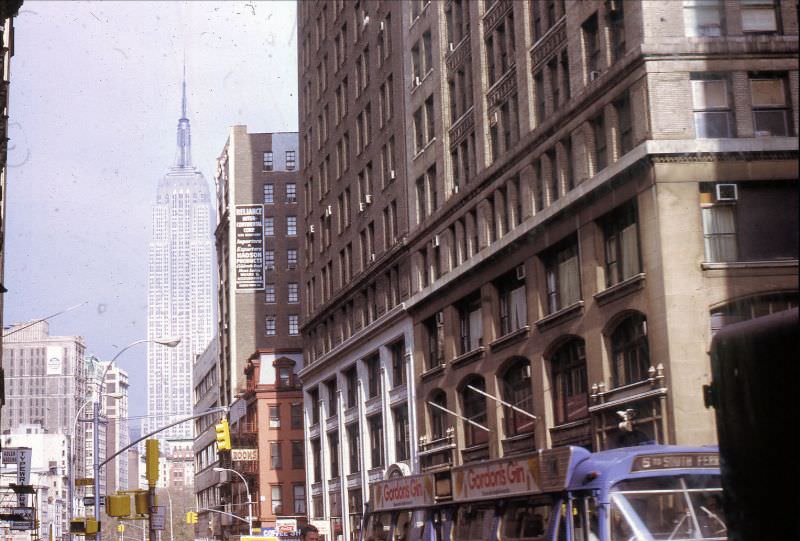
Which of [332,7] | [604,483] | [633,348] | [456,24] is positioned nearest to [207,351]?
[332,7]

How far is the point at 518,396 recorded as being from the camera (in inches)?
1820

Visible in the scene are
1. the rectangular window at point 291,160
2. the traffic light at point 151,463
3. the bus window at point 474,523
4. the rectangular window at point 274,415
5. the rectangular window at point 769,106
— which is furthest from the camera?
the rectangular window at point 291,160

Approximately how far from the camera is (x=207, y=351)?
491 feet

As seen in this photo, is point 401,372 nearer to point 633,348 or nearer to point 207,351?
point 633,348

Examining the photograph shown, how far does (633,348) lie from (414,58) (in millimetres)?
27836

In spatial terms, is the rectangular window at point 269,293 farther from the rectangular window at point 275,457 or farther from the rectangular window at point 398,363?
the rectangular window at point 398,363

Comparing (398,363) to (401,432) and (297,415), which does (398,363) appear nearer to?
(401,432)

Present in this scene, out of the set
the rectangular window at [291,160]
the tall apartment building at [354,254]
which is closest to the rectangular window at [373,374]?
the tall apartment building at [354,254]

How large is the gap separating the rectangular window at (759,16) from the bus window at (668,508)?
2435 centimetres

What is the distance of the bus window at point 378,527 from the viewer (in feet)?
73.4

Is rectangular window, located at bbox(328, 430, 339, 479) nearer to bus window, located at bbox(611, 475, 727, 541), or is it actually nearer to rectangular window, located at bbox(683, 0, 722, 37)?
rectangular window, located at bbox(683, 0, 722, 37)

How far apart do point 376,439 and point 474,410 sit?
16093 millimetres

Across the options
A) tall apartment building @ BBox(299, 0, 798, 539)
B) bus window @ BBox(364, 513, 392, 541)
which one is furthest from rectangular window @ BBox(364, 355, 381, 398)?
bus window @ BBox(364, 513, 392, 541)

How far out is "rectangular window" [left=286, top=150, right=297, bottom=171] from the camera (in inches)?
4818
